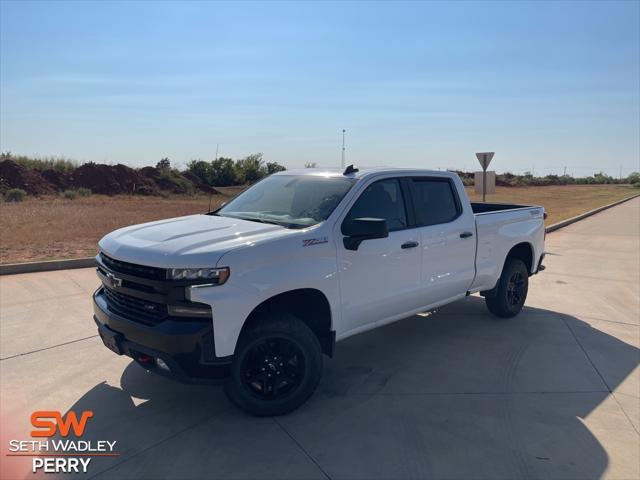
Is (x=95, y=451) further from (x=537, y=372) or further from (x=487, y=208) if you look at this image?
(x=487, y=208)

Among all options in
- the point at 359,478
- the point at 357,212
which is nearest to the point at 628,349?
the point at 357,212

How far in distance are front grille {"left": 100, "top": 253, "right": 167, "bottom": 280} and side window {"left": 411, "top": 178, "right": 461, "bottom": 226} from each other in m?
2.59

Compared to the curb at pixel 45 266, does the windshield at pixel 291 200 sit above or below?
above

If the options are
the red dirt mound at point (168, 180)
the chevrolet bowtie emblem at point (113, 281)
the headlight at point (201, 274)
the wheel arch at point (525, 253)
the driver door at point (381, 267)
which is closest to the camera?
the headlight at point (201, 274)

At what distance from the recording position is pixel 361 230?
4055 mm

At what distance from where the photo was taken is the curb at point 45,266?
870cm

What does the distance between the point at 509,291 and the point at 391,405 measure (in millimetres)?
3030

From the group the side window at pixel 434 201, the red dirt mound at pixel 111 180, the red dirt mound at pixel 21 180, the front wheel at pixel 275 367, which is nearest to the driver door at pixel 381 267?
the side window at pixel 434 201

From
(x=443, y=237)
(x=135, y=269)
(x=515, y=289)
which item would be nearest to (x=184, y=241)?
(x=135, y=269)

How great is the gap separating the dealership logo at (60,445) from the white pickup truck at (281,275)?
0.62m

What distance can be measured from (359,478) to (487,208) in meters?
5.08

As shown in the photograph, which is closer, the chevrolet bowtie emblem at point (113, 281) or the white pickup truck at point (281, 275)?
the white pickup truck at point (281, 275)

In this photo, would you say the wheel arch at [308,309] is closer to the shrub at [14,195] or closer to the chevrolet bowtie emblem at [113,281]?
the chevrolet bowtie emblem at [113,281]

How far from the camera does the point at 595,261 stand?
10.8m
